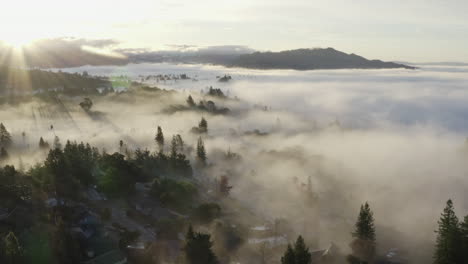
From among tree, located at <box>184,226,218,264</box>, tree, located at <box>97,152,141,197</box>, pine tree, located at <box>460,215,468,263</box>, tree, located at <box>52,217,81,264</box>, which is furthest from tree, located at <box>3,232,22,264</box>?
pine tree, located at <box>460,215,468,263</box>

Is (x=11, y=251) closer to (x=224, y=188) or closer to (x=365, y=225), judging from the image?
(x=365, y=225)

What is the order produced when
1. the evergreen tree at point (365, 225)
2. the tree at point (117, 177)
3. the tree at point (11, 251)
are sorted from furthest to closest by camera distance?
1. the tree at point (117, 177)
2. the evergreen tree at point (365, 225)
3. the tree at point (11, 251)

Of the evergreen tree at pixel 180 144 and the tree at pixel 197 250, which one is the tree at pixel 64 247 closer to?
the tree at pixel 197 250

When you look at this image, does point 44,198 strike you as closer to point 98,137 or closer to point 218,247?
point 218,247

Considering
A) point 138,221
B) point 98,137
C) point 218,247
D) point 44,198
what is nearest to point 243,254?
point 218,247

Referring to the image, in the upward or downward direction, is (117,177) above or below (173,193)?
above

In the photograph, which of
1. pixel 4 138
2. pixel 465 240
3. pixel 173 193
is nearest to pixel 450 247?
pixel 465 240

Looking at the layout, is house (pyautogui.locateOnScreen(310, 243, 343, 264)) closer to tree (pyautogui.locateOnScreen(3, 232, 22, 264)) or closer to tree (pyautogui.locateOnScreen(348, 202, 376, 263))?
tree (pyautogui.locateOnScreen(348, 202, 376, 263))

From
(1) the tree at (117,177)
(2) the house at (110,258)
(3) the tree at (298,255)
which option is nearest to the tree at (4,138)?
(1) the tree at (117,177)
